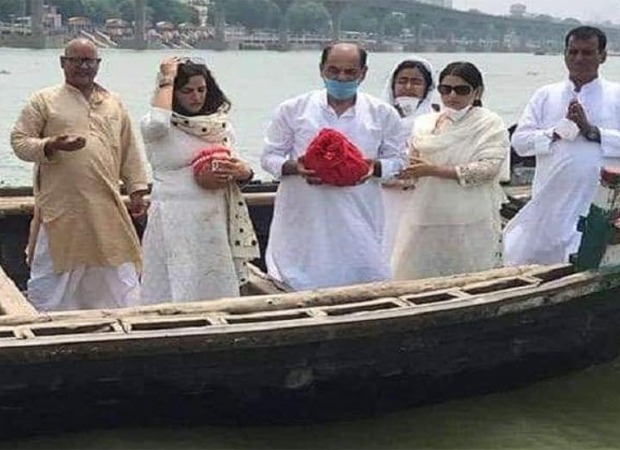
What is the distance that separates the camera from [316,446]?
15.2 feet

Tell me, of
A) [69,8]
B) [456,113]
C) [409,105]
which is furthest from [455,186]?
[69,8]

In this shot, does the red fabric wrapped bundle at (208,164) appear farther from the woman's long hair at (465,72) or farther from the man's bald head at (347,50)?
the woman's long hair at (465,72)

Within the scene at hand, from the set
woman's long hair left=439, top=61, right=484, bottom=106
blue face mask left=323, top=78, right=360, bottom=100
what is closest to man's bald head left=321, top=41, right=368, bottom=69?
blue face mask left=323, top=78, right=360, bottom=100

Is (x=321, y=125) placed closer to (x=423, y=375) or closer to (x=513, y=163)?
(x=423, y=375)

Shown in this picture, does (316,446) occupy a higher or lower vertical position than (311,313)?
lower

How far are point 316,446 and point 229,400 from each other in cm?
42

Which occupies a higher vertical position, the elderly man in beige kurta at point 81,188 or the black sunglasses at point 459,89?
the black sunglasses at point 459,89

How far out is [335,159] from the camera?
4809 mm

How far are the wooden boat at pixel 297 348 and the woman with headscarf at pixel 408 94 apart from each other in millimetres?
698

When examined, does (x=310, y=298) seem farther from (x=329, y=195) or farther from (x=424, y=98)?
(x=424, y=98)

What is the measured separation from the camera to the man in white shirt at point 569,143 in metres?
5.22

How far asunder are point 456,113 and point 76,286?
1.86m

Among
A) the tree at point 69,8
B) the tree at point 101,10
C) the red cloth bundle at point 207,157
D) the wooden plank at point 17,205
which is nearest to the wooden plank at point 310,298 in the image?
the red cloth bundle at point 207,157

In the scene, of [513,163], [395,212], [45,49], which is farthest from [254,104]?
[45,49]
